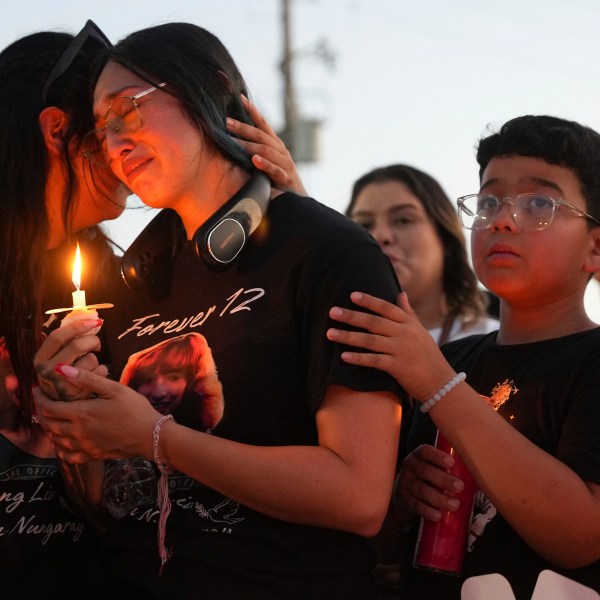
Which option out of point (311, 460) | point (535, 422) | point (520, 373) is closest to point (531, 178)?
point (520, 373)

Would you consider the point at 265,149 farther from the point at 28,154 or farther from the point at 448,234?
the point at 448,234

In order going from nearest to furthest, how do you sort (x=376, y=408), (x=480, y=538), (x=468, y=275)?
(x=376, y=408) → (x=480, y=538) → (x=468, y=275)

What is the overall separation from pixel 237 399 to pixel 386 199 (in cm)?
284

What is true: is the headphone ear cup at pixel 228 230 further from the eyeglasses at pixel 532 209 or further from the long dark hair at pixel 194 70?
the eyeglasses at pixel 532 209

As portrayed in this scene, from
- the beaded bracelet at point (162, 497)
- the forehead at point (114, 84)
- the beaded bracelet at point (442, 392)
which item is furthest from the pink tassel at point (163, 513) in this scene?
the forehead at point (114, 84)

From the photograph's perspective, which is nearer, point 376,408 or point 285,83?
point 376,408

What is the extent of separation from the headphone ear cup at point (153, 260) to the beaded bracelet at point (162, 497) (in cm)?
48

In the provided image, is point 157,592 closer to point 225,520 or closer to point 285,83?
point 225,520

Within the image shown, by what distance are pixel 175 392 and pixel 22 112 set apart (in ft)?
3.51

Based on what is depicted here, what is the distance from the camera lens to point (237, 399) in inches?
Answer: 83.7

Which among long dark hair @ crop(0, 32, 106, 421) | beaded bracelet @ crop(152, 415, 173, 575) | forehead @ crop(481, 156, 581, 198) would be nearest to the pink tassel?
beaded bracelet @ crop(152, 415, 173, 575)

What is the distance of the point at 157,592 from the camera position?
209 cm

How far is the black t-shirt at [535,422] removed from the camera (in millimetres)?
2143

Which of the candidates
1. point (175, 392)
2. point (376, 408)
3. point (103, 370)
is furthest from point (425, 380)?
point (103, 370)
